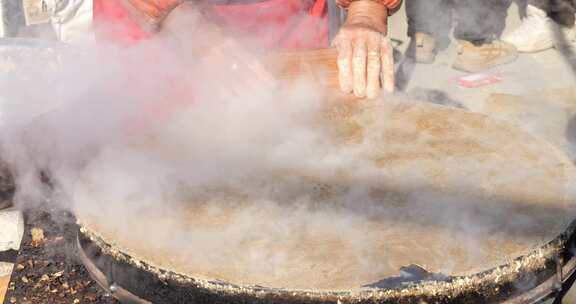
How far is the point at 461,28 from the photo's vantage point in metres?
6.95

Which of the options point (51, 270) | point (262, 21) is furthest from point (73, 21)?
point (51, 270)

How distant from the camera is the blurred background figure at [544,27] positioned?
640cm

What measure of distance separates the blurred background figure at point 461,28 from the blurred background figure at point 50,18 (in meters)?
3.39

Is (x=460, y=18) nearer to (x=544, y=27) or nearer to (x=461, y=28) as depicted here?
(x=461, y=28)

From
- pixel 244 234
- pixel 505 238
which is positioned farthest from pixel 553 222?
pixel 244 234

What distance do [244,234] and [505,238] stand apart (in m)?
0.68

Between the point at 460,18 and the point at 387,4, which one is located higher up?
the point at 387,4

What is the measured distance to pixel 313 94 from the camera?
2.38 m

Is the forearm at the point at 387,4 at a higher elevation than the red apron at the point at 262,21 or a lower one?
higher

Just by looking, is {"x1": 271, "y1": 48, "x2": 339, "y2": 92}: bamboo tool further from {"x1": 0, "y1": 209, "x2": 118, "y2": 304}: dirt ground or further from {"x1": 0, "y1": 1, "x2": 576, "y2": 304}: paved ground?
{"x1": 0, "y1": 1, "x2": 576, "y2": 304}: paved ground

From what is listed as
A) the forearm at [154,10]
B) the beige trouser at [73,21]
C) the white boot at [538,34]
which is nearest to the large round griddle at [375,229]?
the forearm at [154,10]

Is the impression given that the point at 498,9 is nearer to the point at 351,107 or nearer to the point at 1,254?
the point at 351,107

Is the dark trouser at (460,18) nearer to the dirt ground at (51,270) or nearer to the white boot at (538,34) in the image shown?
the white boot at (538,34)

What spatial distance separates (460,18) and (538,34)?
3.11ft
